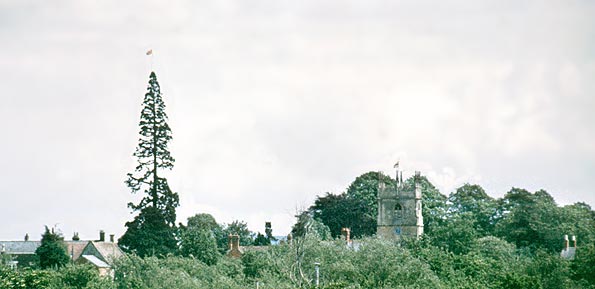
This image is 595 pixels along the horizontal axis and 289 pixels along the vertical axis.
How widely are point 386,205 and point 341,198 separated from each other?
22.0ft

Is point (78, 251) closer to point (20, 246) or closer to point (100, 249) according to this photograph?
point (100, 249)

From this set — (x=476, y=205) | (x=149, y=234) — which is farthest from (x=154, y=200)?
(x=476, y=205)

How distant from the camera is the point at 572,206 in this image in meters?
115

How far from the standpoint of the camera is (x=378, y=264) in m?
66.1

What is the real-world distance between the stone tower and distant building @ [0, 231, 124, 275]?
91.5ft

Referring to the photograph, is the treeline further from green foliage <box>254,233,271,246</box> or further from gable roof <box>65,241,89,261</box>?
gable roof <box>65,241,89,261</box>

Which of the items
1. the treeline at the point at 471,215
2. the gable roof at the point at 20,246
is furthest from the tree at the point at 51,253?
the gable roof at the point at 20,246

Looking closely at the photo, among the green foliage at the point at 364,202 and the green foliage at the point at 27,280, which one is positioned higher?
the green foliage at the point at 364,202

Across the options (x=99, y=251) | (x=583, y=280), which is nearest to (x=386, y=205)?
(x=99, y=251)

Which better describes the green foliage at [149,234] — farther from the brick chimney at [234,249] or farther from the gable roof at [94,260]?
the brick chimney at [234,249]

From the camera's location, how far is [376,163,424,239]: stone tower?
367 feet

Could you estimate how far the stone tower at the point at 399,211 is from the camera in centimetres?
11188

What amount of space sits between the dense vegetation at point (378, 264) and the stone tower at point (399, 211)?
250 inches

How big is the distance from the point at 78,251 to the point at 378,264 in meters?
50.7
